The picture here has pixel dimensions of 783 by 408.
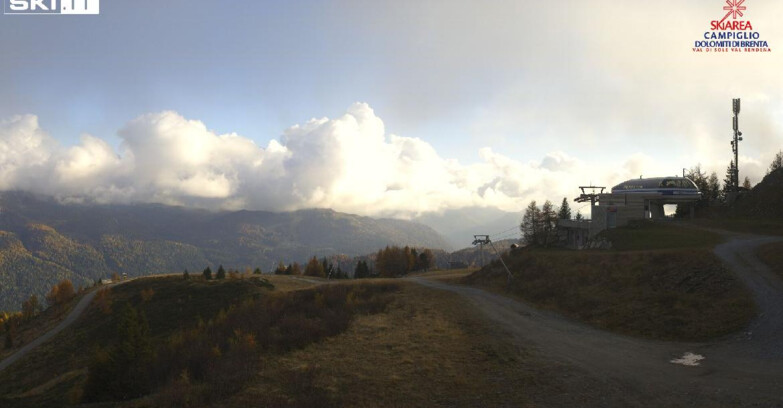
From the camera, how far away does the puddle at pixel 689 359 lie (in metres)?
16.8

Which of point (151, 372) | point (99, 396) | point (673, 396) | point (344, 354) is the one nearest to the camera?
point (673, 396)

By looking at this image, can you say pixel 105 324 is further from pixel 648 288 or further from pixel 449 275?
pixel 648 288

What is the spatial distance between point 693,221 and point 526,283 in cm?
2696

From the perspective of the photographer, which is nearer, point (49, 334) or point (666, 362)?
point (666, 362)

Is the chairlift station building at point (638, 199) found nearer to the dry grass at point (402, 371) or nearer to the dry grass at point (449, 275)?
the dry grass at point (449, 275)

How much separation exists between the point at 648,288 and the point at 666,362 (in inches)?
429

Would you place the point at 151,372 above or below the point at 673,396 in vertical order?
below

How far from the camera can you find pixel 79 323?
68.9 meters

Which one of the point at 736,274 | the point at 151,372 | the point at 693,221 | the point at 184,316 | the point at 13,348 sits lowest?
the point at 13,348

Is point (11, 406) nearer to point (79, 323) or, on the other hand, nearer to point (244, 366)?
point (244, 366)

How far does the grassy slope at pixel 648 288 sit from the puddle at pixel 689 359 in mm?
3041

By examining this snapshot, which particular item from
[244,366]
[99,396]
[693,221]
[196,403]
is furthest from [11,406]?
[693,221]

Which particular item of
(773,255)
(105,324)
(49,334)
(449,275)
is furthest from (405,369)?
(49,334)

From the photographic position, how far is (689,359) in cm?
1742
